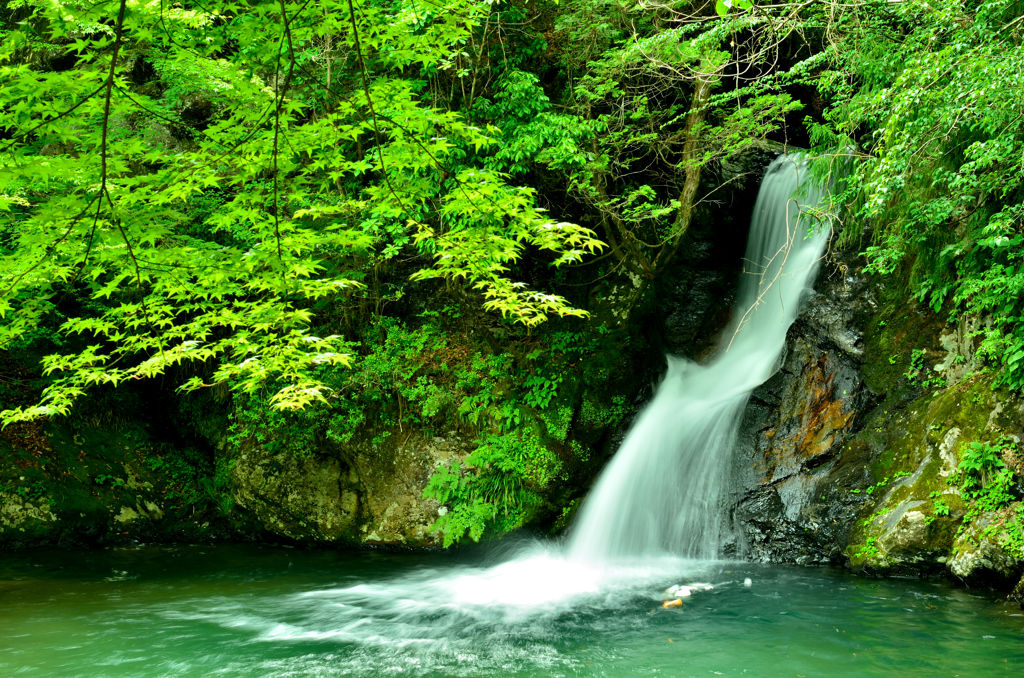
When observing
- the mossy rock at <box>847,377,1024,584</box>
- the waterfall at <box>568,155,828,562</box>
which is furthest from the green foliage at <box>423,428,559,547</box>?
the mossy rock at <box>847,377,1024,584</box>

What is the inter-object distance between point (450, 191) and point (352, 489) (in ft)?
17.3

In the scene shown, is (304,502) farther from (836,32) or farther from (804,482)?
(836,32)

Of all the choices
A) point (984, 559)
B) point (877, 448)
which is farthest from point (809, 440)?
point (984, 559)

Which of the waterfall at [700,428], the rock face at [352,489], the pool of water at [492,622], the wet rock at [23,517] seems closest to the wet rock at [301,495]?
the rock face at [352,489]

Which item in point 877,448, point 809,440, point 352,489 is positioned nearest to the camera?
point 877,448

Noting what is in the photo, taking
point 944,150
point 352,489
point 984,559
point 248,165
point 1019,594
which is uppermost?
point 944,150

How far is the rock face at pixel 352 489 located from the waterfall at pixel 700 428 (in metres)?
2.06

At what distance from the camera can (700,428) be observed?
7977 mm

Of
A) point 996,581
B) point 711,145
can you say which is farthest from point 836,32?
point 996,581

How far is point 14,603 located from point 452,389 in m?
5.17

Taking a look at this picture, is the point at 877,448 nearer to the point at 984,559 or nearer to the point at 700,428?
the point at 984,559

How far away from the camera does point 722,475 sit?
25.0 feet

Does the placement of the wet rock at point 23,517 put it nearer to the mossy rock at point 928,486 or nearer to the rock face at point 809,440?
the rock face at point 809,440

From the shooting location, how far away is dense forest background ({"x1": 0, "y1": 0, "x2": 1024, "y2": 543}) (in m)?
3.50
